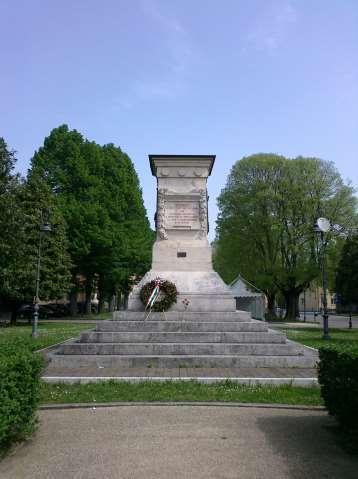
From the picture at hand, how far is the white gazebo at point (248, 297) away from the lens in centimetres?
3684

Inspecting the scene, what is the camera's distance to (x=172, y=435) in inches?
230

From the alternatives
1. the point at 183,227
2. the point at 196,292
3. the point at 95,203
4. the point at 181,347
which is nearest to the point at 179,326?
the point at 181,347

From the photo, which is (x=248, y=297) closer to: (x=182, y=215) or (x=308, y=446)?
(x=182, y=215)

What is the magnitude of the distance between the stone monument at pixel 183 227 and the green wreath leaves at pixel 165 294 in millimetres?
471

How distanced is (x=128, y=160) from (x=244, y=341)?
32.7m

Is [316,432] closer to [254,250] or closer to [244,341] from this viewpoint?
[244,341]

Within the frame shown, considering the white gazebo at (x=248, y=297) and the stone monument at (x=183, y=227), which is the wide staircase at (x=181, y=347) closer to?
the stone monument at (x=183, y=227)

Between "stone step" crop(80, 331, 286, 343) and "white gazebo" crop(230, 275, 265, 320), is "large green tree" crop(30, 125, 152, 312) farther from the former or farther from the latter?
"stone step" crop(80, 331, 286, 343)

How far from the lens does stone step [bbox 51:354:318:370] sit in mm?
11320

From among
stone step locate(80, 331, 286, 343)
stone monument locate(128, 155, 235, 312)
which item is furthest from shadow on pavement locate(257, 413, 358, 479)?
stone monument locate(128, 155, 235, 312)

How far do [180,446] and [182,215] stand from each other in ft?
38.0

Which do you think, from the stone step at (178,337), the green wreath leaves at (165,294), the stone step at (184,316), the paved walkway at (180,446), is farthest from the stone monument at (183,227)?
the paved walkway at (180,446)

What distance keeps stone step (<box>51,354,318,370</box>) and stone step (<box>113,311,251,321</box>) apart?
256 centimetres

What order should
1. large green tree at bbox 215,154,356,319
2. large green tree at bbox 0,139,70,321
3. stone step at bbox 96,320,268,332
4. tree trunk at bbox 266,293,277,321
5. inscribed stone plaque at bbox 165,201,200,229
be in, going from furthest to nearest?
tree trunk at bbox 266,293,277,321 < large green tree at bbox 215,154,356,319 < large green tree at bbox 0,139,70,321 < inscribed stone plaque at bbox 165,201,200,229 < stone step at bbox 96,320,268,332
